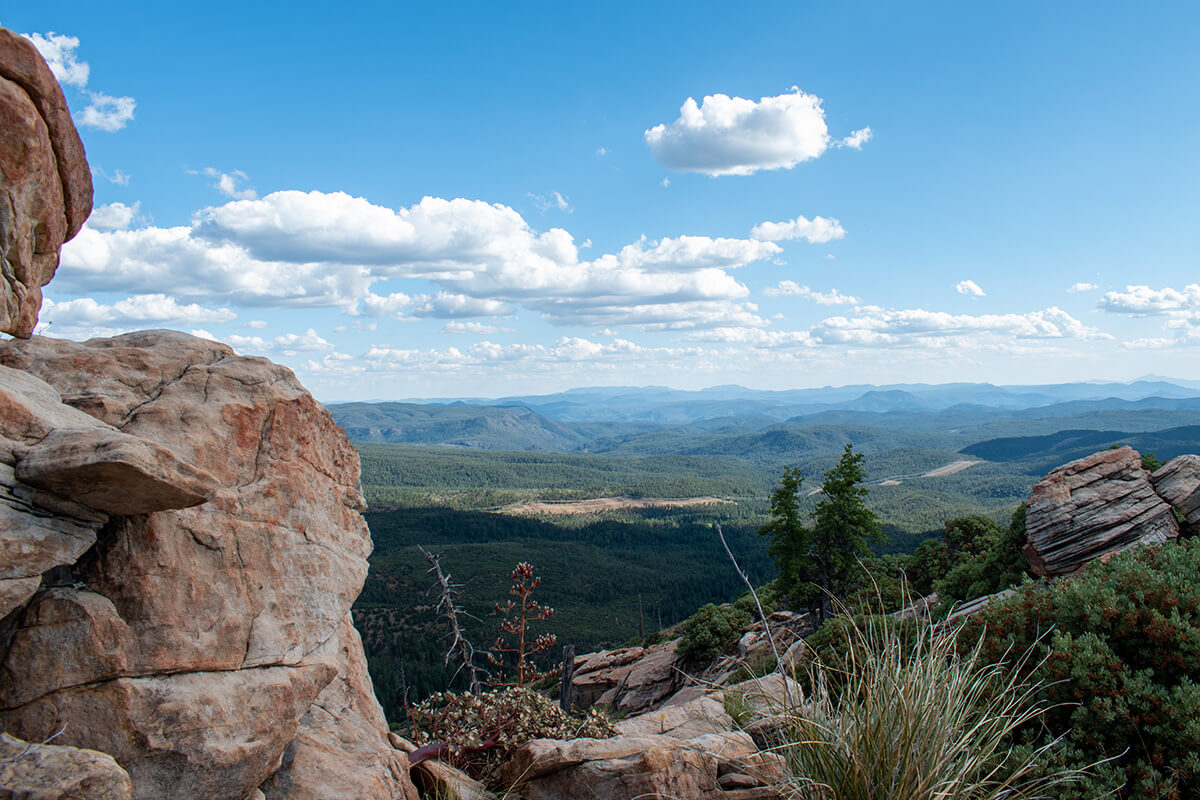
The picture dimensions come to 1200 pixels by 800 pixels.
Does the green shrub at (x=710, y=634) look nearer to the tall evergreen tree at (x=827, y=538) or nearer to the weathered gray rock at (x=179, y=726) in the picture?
the tall evergreen tree at (x=827, y=538)

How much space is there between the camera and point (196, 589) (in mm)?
5242

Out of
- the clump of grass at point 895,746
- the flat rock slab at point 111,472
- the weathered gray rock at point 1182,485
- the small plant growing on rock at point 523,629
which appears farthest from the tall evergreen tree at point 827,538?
the flat rock slab at point 111,472

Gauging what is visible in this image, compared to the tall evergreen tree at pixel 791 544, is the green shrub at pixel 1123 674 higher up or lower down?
higher up

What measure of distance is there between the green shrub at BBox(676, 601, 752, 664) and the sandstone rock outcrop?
29.6 m

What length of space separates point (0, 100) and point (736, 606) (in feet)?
122

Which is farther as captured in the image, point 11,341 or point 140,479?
point 11,341

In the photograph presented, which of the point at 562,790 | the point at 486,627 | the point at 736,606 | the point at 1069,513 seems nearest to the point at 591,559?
the point at 486,627

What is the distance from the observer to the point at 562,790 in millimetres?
6344

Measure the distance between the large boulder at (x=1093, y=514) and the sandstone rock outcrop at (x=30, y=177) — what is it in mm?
21005

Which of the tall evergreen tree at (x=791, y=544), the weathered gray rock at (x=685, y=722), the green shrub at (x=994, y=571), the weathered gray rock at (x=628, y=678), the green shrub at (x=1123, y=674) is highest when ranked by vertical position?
the green shrub at (x=1123, y=674)

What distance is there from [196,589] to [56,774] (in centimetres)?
177

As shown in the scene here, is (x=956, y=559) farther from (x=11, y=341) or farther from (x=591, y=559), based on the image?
(x=591, y=559)

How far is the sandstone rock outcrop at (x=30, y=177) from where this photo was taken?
17.8 ft

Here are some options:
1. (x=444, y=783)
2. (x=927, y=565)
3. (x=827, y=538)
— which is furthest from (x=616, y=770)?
(x=927, y=565)
